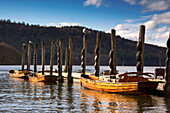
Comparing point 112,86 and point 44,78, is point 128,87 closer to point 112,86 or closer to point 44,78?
point 112,86

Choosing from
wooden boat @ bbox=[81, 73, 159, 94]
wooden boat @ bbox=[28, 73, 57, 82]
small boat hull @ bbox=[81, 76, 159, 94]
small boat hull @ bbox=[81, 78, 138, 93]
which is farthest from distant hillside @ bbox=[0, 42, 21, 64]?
small boat hull @ bbox=[81, 76, 159, 94]

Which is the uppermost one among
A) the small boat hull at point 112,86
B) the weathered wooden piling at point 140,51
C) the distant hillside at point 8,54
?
the distant hillside at point 8,54

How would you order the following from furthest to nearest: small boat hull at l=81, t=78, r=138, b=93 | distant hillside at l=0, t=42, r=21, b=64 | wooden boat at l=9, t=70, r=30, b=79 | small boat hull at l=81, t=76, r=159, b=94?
distant hillside at l=0, t=42, r=21, b=64 → wooden boat at l=9, t=70, r=30, b=79 → small boat hull at l=81, t=78, r=138, b=93 → small boat hull at l=81, t=76, r=159, b=94

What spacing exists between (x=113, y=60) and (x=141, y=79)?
16.1 feet

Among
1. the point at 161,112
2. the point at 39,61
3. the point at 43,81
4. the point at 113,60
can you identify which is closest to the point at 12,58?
the point at 39,61

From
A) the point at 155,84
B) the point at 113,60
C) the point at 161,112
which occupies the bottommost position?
the point at 161,112

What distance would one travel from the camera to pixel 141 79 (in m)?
23.8

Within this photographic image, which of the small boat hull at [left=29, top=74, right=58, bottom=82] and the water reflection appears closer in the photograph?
the water reflection

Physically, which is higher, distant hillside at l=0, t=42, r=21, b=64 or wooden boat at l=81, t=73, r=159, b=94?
distant hillside at l=0, t=42, r=21, b=64

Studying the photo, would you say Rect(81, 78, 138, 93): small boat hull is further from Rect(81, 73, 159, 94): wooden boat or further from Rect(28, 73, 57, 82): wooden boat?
Rect(28, 73, 57, 82): wooden boat

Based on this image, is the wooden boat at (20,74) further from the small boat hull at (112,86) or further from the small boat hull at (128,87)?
the small boat hull at (128,87)

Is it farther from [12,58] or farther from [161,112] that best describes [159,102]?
[12,58]

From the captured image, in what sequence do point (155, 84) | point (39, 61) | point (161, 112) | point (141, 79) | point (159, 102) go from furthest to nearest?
1. point (39, 61)
2. point (141, 79)
3. point (155, 84)
4. point (159, 102)
5. point (161, 112)

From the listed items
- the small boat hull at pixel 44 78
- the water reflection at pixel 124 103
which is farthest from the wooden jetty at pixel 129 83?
the small boat hull at pixel 44 78
